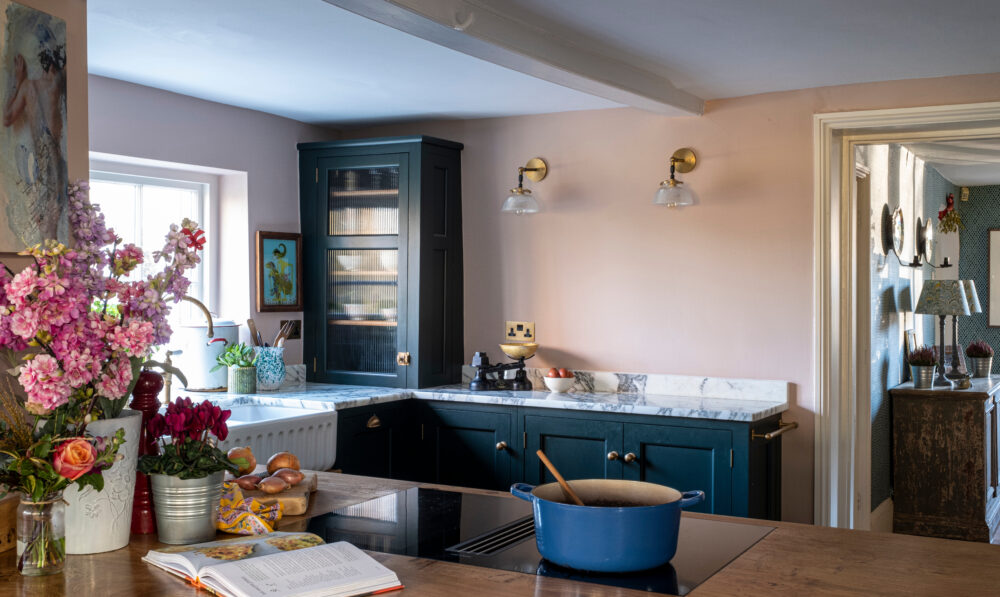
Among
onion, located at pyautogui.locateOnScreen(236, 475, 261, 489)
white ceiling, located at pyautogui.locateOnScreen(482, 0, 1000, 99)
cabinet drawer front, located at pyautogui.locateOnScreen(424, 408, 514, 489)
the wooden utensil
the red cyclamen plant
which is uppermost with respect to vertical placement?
white ceiling, located at pyautogui.locateOnScreen(482, 0, 1000, 99)

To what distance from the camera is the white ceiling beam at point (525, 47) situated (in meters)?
2.64

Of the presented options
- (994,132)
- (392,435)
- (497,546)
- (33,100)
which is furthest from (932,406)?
(33,100)

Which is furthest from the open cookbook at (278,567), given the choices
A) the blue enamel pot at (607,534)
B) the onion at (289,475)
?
the onion at (289,475)

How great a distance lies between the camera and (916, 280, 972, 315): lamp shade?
5.83 metres

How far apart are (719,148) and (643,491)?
9.49 feet

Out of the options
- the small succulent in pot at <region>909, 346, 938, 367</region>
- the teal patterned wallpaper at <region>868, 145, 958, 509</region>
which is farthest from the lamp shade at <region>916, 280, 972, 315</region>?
the small succulent in pot at <region>909, 346, 938, 367</region>

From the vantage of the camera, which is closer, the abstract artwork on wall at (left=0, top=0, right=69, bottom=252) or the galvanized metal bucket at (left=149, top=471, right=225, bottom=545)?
the galvanized metal bucket at (left=149, top=471, right=225, bottom=545)

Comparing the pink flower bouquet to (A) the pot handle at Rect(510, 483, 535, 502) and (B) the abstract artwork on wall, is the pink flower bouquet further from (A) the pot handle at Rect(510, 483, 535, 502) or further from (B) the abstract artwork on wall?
(A) the pot handle at Rect(510, 483, 535, 502)

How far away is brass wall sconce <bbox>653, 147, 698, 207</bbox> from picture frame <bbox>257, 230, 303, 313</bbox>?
6.10 ft

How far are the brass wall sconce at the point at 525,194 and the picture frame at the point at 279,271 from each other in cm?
109

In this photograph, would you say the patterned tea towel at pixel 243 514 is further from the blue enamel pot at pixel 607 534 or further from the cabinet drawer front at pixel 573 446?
the cabinet drawer front at pixel 573 446

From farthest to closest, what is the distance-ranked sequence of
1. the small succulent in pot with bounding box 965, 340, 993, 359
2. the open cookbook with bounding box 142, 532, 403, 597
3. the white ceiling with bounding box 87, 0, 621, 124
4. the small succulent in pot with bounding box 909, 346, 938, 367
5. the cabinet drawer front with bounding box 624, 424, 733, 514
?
the small succulent in pot with bounding box 965, 340, 993, 359 → the small succulent in pot with bounding box 909, 346, 938, 367 → the cabinet drawer front with bounding box 624, 424, 733, 514 → the white ceiling with bounding box 87, 0, 621, 124 → the open cookbook with bounding box 142, 532, 403, 597

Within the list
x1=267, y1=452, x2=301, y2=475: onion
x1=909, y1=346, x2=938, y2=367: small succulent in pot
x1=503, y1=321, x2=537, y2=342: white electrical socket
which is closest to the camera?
x1=267, y1=452, x2=301, y2=475: onion

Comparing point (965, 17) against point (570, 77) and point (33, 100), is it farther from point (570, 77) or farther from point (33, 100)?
point (33, 100)
